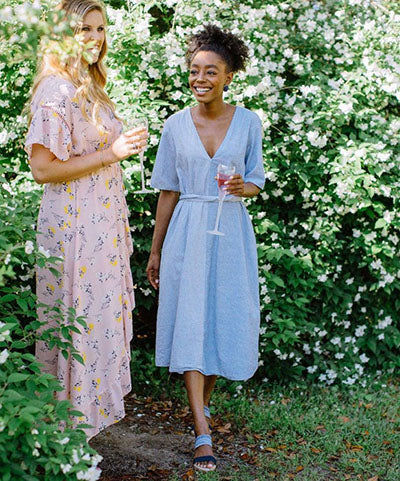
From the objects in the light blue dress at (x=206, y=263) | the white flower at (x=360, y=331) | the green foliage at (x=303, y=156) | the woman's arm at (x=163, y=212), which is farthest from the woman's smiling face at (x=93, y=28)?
the white flower at (x=360, y=331)

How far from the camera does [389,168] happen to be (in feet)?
14.7

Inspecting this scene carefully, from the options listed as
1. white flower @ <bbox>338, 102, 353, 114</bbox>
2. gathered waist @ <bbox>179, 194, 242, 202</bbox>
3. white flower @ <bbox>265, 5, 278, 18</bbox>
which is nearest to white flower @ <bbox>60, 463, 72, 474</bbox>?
gathered waist @ <bbox>179, 194, 242, 202</bbox>

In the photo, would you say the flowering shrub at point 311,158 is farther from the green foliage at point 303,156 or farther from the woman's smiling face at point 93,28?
the woman's smiling face at point 93,28

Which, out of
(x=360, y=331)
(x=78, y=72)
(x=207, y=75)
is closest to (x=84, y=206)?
(x=78, y=72)

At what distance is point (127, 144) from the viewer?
2879 mm

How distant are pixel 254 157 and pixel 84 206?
95cm

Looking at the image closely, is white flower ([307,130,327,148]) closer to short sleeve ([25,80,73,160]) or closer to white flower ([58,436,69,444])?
short sleeve ([25,80,73,160])

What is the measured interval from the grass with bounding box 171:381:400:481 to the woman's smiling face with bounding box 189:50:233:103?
1740 mm

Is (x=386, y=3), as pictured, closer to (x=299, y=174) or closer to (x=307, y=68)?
(x=307, y=68)

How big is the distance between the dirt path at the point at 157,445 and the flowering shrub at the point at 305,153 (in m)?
0.67

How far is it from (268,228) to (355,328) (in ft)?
3.37

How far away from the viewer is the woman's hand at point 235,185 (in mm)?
3193

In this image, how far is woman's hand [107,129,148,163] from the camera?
2877 mm

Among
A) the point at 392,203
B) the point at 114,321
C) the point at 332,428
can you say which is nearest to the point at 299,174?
the point at 392,203
